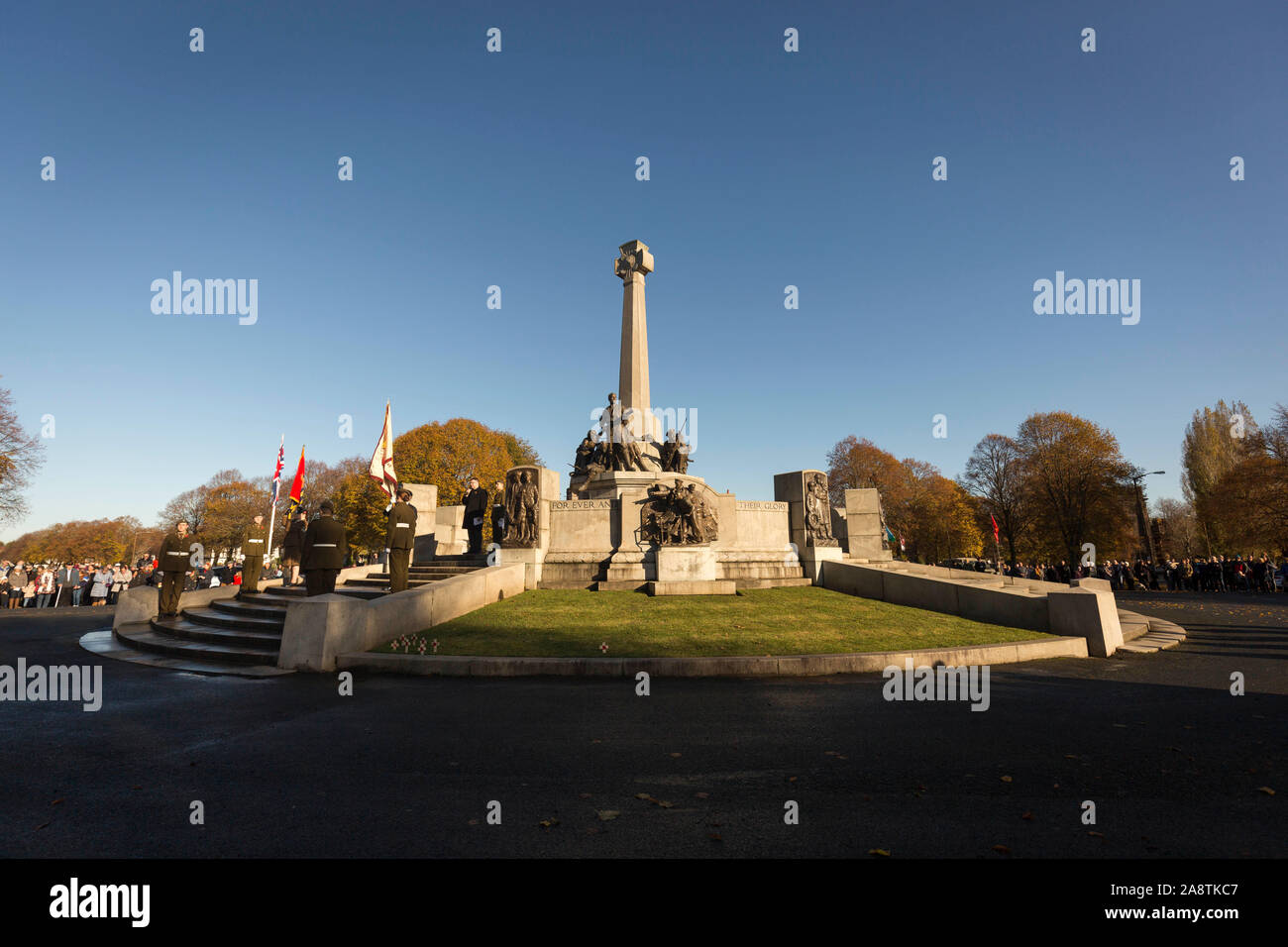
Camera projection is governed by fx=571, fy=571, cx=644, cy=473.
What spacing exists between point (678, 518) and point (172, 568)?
1173 cm

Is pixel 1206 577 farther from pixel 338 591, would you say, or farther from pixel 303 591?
pixel 303 591

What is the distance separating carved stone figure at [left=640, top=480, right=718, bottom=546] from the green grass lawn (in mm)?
1986

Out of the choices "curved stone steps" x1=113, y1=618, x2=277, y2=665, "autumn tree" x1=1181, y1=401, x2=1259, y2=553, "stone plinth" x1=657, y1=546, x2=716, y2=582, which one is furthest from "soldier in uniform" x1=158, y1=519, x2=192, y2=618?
"autumn tree" x1=1181, y1=401, x2=1259, y2=553

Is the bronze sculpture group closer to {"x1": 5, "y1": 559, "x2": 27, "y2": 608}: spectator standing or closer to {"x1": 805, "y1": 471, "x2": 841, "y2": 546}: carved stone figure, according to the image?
{"x1": 805, "y1": 471, "x2": 841, "y2": 546}: carved stone figure

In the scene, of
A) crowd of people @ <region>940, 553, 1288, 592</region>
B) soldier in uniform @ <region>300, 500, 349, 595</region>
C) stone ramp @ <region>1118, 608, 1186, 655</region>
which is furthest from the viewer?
crowd of people @ <region>940, 553, 1288, 592</region>

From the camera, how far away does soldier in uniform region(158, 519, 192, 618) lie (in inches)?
473

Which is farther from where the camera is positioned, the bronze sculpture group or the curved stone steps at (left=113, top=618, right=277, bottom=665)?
the bronze sculpture group

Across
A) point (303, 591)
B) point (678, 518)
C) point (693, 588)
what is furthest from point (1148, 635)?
point (303, 591)

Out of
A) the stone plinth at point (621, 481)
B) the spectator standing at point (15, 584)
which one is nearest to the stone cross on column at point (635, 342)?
the stone plinth at point (621, 481)

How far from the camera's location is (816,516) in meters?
18.9

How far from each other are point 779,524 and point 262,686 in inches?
596

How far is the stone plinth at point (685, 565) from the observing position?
15641 millimetres

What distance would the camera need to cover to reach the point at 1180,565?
109ft

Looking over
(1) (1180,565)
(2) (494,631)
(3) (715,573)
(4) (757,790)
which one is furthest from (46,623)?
(1) (1180,565)
